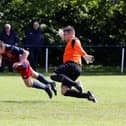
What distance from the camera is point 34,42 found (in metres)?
25.8

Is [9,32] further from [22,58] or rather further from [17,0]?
[22,58]

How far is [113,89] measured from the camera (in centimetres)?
1686

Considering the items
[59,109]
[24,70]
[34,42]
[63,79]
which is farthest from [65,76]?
[34,42]

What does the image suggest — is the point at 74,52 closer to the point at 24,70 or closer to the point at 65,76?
the point at 65,76

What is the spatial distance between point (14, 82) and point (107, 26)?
13.4 m

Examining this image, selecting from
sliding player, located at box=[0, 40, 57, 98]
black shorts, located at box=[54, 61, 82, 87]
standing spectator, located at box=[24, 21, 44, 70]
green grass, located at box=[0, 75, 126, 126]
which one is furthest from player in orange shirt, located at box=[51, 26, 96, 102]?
standing spectator, located at box=[24, 21, 44, 70]

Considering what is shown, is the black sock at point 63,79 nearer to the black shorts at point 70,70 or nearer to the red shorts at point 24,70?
the black shorts at point 70,70

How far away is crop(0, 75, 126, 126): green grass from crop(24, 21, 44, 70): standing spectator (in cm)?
826

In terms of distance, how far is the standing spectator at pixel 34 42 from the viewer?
25.1m

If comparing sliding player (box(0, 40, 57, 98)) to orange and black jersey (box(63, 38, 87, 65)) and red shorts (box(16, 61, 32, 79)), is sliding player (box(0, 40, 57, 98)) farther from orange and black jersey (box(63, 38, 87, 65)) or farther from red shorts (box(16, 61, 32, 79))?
orange and black jersey (box(63, 38, 87, 65))

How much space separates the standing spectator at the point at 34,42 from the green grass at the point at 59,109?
8.26m

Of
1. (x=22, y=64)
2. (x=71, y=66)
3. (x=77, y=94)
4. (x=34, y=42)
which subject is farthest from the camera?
(x=34, y=42)

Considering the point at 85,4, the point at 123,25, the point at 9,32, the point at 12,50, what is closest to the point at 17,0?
the point at 85,4

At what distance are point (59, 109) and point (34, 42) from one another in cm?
1374
